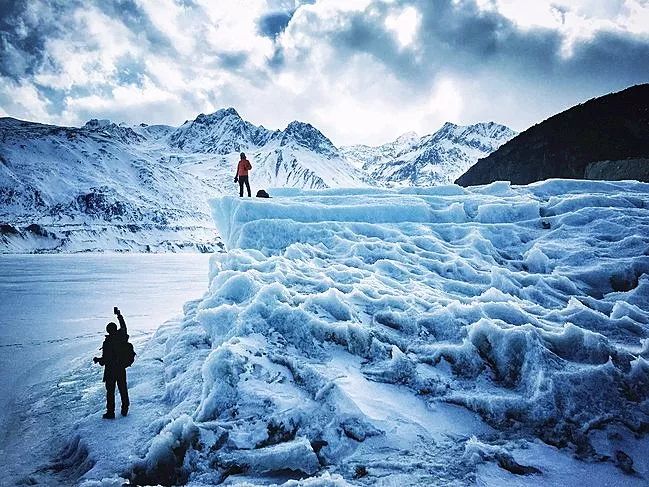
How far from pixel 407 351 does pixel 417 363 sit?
13.9 inches

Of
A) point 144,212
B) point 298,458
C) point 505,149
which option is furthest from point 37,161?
point 298,458

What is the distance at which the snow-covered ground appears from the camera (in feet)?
13.7

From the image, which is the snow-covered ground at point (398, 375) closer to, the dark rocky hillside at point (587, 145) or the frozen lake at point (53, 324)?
the frozen lake at point (53, 324)

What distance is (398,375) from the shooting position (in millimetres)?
5609

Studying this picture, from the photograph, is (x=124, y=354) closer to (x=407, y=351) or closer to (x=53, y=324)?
(x=407, y=351)

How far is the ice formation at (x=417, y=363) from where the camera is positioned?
13.8ft

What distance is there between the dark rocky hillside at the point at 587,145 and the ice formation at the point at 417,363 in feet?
59.2

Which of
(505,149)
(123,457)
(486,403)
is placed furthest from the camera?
(505,149)

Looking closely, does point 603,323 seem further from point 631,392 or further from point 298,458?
point 298,458

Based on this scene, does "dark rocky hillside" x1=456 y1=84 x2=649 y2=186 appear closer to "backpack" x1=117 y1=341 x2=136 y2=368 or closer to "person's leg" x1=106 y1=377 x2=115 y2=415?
"backpack" x1=117 y1=341 x2=136 y2=368

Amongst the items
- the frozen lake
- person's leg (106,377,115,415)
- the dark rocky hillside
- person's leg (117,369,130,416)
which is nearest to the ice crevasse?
person's leg (117,369,130,416)

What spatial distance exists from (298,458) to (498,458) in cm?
230

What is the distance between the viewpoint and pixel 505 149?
35.3 meters

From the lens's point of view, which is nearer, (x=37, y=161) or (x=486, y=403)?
(x=486, y=403)
